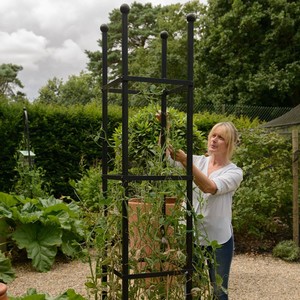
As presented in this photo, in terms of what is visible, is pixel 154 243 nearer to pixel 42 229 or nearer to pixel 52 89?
pixel 42 229

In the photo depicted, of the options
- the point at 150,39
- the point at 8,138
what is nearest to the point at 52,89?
the point at 150,39

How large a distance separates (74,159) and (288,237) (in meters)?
3.50

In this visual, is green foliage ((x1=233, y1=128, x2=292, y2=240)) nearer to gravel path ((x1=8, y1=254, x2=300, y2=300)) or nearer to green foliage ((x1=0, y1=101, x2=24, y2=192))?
gravel path ((x1=8, y1=254, x2=300, y2=300))

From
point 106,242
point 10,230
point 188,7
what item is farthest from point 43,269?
Result: point 188,7

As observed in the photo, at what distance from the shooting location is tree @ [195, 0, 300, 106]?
14844mm

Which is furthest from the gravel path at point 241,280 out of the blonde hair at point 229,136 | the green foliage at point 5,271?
the blonde hair at point 229,136

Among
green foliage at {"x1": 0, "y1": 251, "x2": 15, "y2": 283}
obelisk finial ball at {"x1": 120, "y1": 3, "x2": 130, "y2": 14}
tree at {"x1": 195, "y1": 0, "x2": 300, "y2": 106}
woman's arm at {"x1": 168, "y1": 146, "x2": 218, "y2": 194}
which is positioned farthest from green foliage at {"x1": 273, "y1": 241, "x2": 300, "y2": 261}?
tree at {"x1": 195, "y1": 0, "x2": 300, "y2": 106}

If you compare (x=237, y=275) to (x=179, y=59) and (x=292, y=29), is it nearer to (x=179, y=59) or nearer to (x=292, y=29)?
(x=292, y=29)

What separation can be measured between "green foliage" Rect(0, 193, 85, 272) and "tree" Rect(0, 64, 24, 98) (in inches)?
985

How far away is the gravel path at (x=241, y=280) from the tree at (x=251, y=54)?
10.4 m

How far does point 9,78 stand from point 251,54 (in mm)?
19160

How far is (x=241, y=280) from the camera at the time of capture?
175 inches

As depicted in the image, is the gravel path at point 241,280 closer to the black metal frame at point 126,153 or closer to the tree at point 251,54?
the black metal frame at point 126,153

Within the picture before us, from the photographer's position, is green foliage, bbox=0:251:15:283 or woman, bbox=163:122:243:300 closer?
woman, bbox=163:122:243:300
